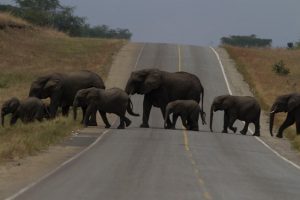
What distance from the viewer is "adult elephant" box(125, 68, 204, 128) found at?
37.8 metres

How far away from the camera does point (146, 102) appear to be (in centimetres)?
3809

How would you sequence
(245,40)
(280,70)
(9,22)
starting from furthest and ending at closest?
1. (245,40)
2. (9,22)
3. (280,70)

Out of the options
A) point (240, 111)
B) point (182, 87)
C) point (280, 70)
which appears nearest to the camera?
point (240, 111)

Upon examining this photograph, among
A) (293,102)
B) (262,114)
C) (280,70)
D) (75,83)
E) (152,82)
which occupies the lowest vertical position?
(262,114)

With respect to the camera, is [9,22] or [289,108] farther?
[9,22]

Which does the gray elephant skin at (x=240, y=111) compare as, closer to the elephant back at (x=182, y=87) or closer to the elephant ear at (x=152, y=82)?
the elephant back at (x=182, y=87)

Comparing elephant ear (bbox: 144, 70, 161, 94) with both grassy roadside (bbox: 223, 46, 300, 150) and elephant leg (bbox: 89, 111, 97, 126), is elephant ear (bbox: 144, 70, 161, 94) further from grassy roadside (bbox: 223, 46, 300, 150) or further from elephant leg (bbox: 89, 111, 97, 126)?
grassy roadside (bbox: 223, 46, 300, 150)

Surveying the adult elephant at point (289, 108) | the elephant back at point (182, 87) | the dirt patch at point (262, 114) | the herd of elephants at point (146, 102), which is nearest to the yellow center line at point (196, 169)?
the herd of elephants at point (146, 102)

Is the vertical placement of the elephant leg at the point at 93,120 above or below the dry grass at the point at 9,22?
below

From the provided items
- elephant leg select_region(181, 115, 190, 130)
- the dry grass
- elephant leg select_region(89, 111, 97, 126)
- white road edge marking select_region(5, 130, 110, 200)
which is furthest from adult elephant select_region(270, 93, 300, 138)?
the dry grass

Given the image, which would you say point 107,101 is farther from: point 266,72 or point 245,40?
point 245,40

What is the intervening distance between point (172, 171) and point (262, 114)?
28.7 metres

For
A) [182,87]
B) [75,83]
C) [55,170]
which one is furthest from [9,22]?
[55,170]

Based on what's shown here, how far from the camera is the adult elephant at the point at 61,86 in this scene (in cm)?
3856
